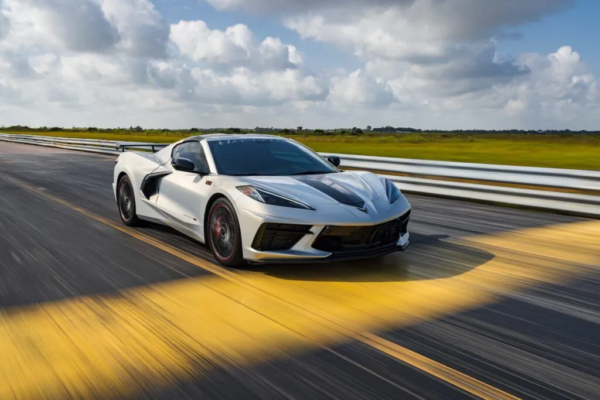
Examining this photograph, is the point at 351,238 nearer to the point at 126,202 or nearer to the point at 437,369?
the point at 437,369

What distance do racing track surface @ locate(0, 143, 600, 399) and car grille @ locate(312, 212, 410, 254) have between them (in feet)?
0.96

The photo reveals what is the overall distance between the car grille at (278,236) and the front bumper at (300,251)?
25 mm

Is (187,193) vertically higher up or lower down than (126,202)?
higher up

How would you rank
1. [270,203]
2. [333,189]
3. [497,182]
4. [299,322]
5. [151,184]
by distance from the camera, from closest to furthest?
[299,322] < [270,203] < [333,189] < [151,184] < [497,182]

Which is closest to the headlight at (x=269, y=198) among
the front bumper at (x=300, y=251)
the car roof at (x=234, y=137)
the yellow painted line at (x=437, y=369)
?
the front bumper at (x=300, y=251)

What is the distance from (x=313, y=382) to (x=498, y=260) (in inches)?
143

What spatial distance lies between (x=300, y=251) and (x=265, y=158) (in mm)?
1673

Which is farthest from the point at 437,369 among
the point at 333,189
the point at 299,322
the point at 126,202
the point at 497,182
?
the point at 497,182

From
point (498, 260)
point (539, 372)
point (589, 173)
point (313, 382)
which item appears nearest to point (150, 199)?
point (498, 260)

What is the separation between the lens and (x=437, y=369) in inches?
132

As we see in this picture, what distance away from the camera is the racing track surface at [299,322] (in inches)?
126

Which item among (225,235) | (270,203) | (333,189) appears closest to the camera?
(270,203)

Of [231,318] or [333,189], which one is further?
[333,189]

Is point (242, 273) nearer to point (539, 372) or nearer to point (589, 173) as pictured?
point (539, 372)
